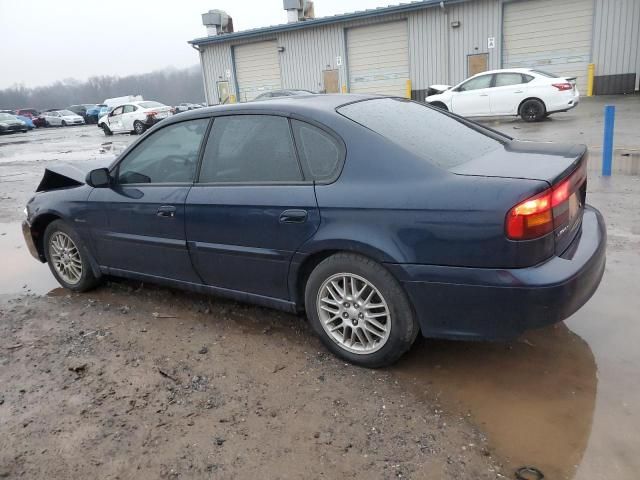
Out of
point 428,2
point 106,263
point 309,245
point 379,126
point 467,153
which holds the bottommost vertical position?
point 106,263

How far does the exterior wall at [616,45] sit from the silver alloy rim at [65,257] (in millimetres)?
21375

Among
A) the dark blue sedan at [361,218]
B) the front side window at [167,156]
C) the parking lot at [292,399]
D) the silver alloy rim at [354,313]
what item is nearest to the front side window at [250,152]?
the dark blue sedan at [361,218]

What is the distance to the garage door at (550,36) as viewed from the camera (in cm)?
2039

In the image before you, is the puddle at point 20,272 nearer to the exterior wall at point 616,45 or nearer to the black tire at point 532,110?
the black tire at point 532,110

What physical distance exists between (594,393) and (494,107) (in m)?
14.0

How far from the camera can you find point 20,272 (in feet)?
18.4

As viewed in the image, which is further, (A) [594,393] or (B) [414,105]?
(B) [414,105]

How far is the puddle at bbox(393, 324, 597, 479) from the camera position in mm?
2430

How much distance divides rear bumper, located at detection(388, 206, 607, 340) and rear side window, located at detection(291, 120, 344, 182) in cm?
70

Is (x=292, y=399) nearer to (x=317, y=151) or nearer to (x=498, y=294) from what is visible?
(x=498, y=294)

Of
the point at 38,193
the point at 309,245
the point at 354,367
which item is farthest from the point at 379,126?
the point at 38,193

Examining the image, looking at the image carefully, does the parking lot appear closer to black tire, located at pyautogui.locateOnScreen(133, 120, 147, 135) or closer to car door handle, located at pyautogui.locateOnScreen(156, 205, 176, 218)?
car door handle, located at pyautogui.locateOnScreen(156, 205, 176, 218)

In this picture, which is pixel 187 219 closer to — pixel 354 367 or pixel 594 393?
pixel 354 367

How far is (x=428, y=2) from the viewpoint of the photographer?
882 inches
